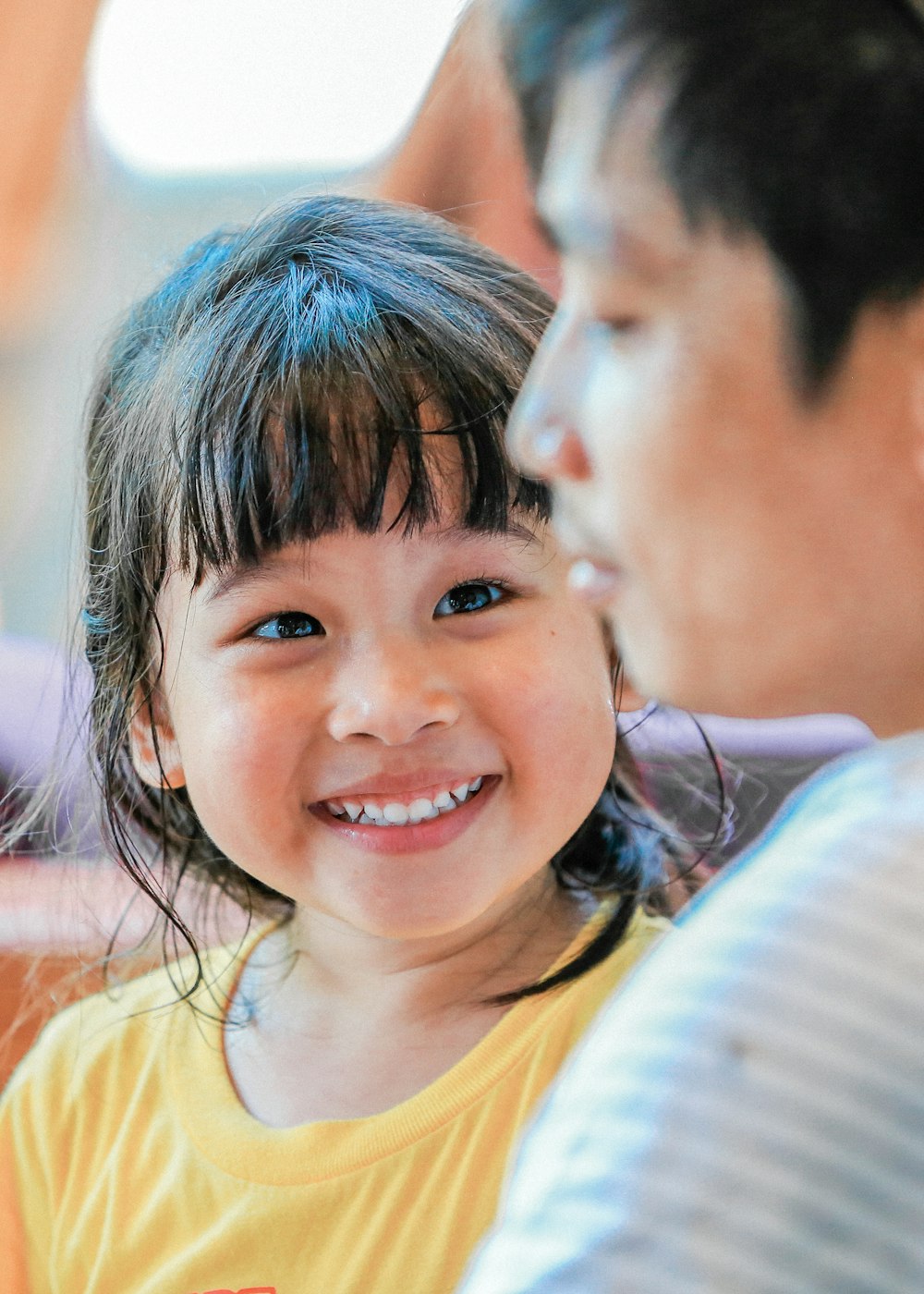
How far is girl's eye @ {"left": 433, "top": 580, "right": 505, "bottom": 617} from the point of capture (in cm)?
73

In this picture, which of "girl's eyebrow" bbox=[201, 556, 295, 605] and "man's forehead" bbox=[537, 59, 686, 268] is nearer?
"man's forehead" bbox=[537, 59, 686, 268]

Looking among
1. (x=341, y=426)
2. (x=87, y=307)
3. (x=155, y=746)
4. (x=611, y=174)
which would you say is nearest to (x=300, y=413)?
(x=341, y=426)

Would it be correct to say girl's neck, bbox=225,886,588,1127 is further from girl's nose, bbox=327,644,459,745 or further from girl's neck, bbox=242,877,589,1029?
girl's nose, bbox=327,644,459,745

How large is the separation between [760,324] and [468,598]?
0.40 metres

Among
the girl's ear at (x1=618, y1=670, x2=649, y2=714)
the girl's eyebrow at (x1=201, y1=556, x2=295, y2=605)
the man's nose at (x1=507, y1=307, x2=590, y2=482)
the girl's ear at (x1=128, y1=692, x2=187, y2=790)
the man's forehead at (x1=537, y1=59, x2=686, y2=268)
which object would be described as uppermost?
the man's forehead at (x1=537, y1=59, x2=686, y2=268)

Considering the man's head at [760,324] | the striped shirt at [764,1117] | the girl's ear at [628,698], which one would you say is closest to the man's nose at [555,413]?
the man's head at [760,324]

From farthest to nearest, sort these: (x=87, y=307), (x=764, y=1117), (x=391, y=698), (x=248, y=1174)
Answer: (x=87, y=307) < (x=248, y=1174) < (x=391, y=698) < (x=764, y=1117)

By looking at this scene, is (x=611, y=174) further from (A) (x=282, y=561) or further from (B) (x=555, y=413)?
(A) (x=282, y=561)

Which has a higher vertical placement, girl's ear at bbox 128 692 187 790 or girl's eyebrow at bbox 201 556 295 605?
girl's eyebrow at bbox 201 556 295 605

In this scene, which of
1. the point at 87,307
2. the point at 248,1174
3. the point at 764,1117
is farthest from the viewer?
the point at 87,307

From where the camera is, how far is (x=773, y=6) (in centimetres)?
35

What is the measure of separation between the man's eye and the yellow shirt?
24 centimetres

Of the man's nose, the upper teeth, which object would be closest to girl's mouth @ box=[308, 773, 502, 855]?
the upper teeth

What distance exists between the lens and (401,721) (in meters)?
0.70
